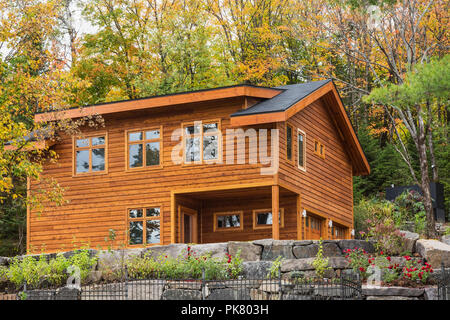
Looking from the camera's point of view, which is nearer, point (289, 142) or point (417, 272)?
point (417, 272)

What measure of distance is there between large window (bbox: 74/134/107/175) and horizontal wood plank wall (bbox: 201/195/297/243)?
438 cm

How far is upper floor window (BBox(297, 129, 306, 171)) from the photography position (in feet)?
89.4

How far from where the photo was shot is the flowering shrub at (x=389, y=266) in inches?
746

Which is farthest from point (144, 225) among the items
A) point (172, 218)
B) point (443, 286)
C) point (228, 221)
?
point (443, 286)

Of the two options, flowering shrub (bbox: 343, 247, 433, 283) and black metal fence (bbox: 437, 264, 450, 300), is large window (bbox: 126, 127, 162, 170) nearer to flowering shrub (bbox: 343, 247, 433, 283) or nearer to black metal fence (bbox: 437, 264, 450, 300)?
flowering shrub (bbox: 343, 247, 433, 283)

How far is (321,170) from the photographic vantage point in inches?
1162

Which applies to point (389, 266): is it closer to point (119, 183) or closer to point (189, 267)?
point (189, 267)

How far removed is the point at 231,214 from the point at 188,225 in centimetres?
172

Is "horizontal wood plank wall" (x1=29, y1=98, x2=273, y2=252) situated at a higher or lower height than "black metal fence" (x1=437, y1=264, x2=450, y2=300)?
higher

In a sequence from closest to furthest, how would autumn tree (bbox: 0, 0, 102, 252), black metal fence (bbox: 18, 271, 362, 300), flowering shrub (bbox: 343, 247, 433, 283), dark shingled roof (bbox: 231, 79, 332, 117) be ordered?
black metal fence (bbox: 18, 271, 362, 300), flowering shrub (bbox: 343, 247, 433, 283), autumn tree (bbox: 0, 0, 102, 252), dark shingled roof (bbox: 231, 79, 332, 117)

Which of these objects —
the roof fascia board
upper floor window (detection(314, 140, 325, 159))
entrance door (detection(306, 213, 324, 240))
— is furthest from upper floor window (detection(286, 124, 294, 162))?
entrance door (detection(306, 213, 324, 240))

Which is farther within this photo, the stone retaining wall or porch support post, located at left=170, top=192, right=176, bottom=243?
porch support post, located at left=170, top=192, right=176, bottom=243

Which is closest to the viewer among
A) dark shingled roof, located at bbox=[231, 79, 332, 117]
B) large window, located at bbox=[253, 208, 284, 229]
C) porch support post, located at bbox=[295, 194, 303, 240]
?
dark shingled roof, located at bbox=[231, 79, 332, 117]

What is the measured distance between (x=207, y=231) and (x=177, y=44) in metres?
13.0
